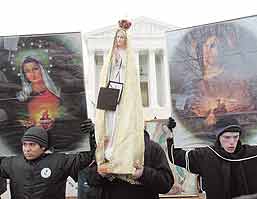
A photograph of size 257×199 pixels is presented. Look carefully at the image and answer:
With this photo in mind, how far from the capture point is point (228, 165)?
306 centimetres

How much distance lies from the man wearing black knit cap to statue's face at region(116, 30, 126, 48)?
0.60 meters

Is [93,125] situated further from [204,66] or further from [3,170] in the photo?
[204,66]

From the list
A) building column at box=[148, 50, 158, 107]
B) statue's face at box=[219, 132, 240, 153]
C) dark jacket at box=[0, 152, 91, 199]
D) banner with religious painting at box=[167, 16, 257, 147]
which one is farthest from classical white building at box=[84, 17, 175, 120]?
dark jacket at box=[0, 152, 91, 199]

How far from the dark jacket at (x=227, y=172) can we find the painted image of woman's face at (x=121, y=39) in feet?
3.21

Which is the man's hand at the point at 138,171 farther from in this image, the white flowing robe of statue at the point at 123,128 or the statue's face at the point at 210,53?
the statue's face at the point at 210,53

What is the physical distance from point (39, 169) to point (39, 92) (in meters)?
0.63

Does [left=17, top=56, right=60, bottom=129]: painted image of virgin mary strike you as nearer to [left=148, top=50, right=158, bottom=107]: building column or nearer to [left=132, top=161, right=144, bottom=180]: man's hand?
[left=132, top=161, right=144, bottom=180]: man's hand

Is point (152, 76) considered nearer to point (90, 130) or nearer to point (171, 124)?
point (171, 124)

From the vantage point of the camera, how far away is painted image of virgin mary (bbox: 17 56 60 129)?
3.22 metres

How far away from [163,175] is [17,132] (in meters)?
1.14

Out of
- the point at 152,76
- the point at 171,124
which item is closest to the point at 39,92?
the point at 171,124

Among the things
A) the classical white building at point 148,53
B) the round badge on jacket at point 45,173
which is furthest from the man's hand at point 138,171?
the classical white building at point 148,53

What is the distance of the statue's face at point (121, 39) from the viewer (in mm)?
2908

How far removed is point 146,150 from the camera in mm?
2875
